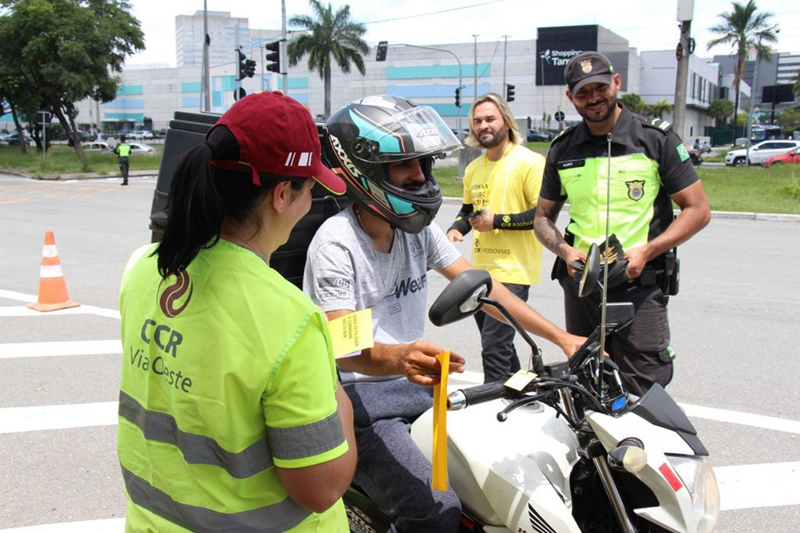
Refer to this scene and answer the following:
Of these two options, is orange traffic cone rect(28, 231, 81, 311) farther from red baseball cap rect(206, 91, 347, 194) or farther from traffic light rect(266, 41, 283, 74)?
traffic light rect(266, 41, 283, 74)

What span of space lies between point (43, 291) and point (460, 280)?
6.74 metres

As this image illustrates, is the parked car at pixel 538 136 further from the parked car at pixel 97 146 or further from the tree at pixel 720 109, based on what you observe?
the parked car at pixel 97 146

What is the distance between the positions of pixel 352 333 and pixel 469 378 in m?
3.42

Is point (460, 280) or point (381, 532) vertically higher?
point (460, 280)

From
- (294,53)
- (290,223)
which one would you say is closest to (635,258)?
(290,223)

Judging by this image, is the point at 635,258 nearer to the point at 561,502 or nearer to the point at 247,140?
the point at 561,502

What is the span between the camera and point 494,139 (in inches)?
189

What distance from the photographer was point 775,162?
119ft

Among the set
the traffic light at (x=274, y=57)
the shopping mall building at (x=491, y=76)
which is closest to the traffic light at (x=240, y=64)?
the traffic light at (x=274, y=57)

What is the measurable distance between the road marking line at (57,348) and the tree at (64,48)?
119 ft

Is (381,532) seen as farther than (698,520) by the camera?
Yes

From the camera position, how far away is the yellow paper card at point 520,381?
1.76m

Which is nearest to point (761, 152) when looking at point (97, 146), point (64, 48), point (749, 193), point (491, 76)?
point (749, 193)

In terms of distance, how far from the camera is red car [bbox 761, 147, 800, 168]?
A: 117 ft
